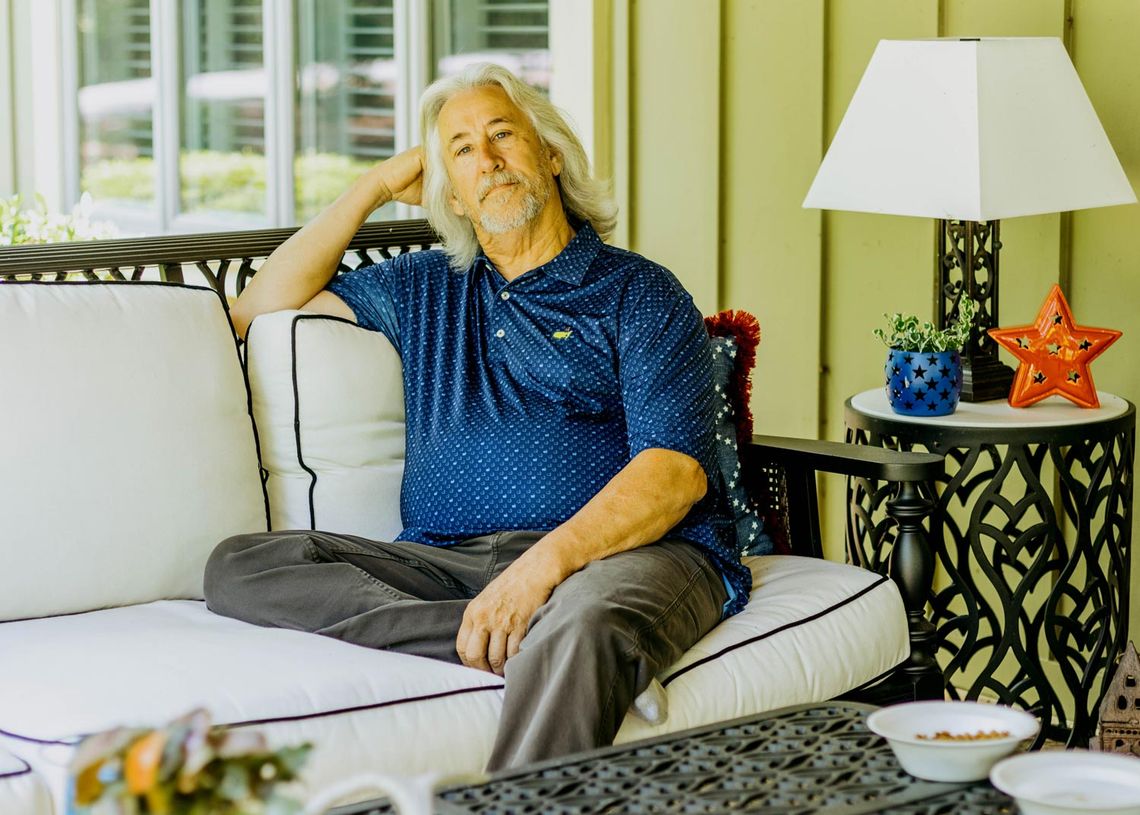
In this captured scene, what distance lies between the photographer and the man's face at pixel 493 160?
243 cm

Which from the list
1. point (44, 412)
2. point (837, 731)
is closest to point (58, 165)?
point (44, 412)

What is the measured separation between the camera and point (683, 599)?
2059 millimetres

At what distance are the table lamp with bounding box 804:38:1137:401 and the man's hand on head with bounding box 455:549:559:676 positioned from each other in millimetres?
→ 1010

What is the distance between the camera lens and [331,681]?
1821mm

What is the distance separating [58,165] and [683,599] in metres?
4.04

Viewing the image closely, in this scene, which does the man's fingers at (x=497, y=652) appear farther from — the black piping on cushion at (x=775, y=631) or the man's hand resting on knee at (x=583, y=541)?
the black piping on cushion at (x=775, y=631)

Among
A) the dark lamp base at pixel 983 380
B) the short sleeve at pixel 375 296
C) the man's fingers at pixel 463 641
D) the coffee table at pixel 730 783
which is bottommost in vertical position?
the man's fingers at pixel 463 641

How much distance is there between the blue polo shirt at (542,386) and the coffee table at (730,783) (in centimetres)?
69

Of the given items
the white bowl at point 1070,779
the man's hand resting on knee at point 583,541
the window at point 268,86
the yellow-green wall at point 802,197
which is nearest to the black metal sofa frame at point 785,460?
the man's hand resting on knee at point 583,541

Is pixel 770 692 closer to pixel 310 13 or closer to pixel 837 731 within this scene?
pixel 837 731

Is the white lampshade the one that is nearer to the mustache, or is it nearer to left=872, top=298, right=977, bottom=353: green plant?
left=872, top=298, right=977, bottom=353: green plant

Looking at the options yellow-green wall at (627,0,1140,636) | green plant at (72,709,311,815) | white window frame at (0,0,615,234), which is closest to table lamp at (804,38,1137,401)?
yellow-green wall at (627,0,1140,636)

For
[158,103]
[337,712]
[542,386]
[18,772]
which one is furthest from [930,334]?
[158,103]

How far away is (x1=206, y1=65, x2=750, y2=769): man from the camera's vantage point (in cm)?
194
